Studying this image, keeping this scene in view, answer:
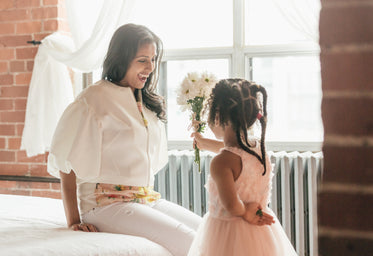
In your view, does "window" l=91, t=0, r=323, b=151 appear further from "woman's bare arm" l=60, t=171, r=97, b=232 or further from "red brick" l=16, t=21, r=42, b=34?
"woman's bare arm" l=60, t=171, r=97, b=232

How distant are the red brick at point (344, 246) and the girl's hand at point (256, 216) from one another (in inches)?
34.1


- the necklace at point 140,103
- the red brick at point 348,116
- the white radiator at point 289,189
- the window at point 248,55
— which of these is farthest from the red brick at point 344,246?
the window at point 248,55

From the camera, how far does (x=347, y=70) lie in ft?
2.17

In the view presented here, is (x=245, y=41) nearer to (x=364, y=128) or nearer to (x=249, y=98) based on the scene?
(x=249, y=98)

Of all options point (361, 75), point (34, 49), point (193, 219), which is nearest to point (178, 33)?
point (34, 49)

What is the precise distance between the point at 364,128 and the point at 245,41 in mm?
2409

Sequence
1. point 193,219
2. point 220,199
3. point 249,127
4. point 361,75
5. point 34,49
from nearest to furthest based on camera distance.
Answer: point 361,75, point 220,199, point 249,127, point 193,219, point 34,49

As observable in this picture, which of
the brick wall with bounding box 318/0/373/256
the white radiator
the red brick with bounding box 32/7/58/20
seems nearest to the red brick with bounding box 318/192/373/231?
the brick wall with bounding box 318/0/373/256

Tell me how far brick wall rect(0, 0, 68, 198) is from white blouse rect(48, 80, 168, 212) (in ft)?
4.44

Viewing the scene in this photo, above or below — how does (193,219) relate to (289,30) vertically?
below

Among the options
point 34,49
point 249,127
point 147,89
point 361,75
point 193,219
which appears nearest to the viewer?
point 361,75

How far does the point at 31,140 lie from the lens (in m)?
3.05

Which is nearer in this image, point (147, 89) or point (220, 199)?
point (220, 199)

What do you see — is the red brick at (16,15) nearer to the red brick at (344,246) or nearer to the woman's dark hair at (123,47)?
→ the woman's dark hair at (123,47)
